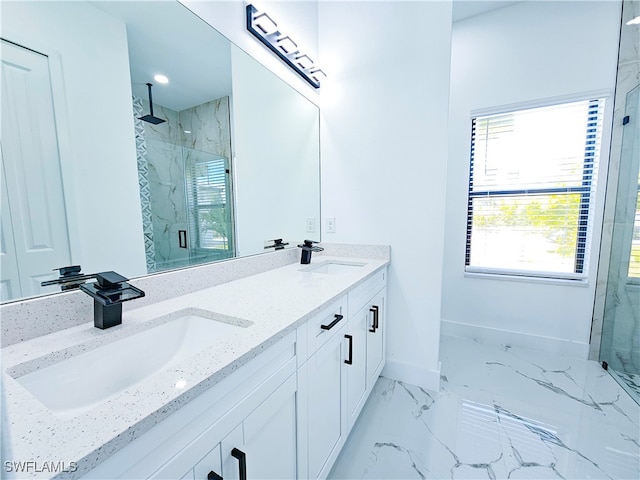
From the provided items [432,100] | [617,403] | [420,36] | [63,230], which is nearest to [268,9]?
[420,36]

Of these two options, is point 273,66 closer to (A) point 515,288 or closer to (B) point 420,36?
(B) point 420,36

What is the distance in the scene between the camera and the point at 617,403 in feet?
5.49

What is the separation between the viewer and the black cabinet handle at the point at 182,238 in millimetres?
1112

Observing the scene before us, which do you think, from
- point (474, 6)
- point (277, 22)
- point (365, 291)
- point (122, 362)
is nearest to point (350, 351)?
point (365, 291)

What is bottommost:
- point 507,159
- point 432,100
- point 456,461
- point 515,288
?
point 456,461

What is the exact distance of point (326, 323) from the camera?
1.05 metres

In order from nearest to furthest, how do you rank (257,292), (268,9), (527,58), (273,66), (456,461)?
(257,292) → (456,461) → (268,9) → (273,66) → (527,58)

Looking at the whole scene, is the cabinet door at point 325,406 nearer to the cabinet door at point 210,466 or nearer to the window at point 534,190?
the cabinet door at point 210,466

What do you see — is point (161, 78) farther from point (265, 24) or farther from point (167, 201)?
point (265, 24)

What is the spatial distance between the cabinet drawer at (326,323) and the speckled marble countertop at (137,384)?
0.05m

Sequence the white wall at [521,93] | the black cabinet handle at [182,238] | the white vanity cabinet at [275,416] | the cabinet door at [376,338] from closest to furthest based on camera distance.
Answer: the white vanity cabinet at [275,416] < the black cabinet handle at [182,238] < the cabinet door at [376,338] < the white wall at [521,93]

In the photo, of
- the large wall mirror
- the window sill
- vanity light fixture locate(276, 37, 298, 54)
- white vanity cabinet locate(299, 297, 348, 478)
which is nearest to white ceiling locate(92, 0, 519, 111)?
the large wall mirror

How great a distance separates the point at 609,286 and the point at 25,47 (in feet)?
11.0

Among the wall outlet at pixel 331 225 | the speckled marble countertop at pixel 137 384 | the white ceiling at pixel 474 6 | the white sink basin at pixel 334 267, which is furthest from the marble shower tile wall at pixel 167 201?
the white ceiling at pixel 474 6
